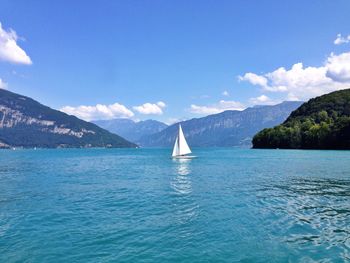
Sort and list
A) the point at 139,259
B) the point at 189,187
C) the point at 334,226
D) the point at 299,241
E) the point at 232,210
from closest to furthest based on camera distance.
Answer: the point at 139,259, the point at 299,241, the point at 334,226, the point at 232,210, the point at 189,187

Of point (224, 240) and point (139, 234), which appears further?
point (139, 234)

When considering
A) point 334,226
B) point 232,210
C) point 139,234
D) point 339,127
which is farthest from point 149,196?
point 339,127

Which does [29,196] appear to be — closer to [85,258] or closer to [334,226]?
[85,258]

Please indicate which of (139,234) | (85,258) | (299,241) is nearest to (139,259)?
(85,258)

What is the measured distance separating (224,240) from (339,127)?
199m

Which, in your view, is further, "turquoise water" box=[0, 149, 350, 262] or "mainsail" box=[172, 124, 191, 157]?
"mainsail" box=[172, 124, 191, 157]

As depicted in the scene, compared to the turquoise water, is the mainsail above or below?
above

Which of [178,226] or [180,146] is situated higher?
[180,146]

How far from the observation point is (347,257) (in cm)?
1847

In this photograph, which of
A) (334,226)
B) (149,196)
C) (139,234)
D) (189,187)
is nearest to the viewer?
(139,234)

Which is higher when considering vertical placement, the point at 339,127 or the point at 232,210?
the point at 339,127

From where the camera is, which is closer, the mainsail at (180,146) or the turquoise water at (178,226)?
the turquoise water at (178,226)

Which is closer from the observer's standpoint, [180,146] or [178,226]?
[178,226]

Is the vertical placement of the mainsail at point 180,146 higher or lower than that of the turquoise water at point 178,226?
higher
